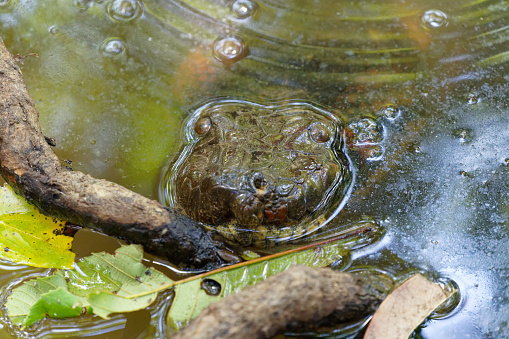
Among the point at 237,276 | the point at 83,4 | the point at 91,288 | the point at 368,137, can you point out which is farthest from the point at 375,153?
the point at 83,4

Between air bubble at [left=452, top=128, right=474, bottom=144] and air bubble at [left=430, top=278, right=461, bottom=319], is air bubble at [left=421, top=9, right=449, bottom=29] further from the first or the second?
air bubble at [left=430, top=278, right=461, bottom=319]

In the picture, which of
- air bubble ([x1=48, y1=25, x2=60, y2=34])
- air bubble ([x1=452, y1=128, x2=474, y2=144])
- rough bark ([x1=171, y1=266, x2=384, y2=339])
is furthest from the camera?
air bubble ([x1=48, y1=25, x2=60, y2=34])

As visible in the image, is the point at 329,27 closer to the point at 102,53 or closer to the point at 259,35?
the point at 259,35

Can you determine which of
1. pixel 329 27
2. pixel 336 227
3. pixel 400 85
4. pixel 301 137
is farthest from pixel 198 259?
pixel 329 27

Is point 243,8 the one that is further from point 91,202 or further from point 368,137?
point 91,202

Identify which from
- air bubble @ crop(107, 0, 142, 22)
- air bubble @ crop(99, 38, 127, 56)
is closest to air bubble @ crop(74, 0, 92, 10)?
air bubble @ crop(107, 0, 142, 22)

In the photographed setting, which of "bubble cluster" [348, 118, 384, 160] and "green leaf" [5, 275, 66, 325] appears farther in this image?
"bubble cluster" [348, 118, 384, 160]
